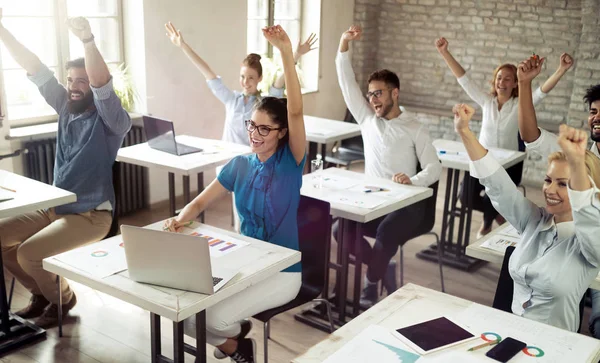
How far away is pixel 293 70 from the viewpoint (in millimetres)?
2625

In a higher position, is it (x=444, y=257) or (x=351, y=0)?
(x=351, y=0)

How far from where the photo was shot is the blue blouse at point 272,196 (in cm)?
276

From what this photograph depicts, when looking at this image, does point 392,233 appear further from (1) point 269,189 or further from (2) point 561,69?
(2) point 561,69

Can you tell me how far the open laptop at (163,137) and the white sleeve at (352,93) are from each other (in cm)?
107

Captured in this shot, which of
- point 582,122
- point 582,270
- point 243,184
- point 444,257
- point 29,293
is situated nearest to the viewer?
point 582,270

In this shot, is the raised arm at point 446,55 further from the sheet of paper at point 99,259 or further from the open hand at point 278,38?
the sheet of paper at point 99,259

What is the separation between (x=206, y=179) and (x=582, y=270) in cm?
443

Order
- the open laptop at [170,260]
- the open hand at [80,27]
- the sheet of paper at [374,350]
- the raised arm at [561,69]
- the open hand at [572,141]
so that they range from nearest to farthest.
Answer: the sheet of paper at [374,350]
the open hand at [572,141]
the open laptop at [170,260]
the open hand at [80,27]
the raised arm at [561,69]

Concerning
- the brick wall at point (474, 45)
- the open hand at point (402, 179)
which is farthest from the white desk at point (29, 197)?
the brick wall at point (474, 45)

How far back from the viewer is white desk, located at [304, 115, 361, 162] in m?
5.00

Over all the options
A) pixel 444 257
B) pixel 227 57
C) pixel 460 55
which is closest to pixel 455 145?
pixel 444 257

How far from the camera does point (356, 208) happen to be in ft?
10.4

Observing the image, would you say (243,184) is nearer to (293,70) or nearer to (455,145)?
(293,70)

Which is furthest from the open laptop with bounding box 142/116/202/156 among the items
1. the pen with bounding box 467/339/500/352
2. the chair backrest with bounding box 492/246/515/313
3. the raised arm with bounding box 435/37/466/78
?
the pen with bounding box 467/339/500/352
